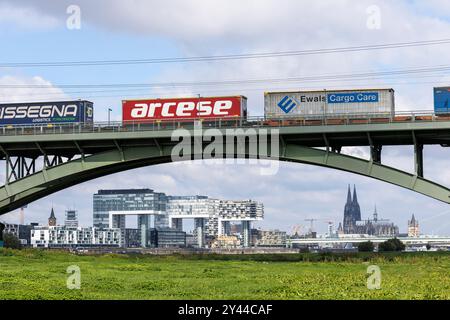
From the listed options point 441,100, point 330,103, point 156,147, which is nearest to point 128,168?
point 156,147

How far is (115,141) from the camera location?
206 feet

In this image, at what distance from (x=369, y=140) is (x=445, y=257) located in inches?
446

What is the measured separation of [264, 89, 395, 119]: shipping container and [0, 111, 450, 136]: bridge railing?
0.37 meters

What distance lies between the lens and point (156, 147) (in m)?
63.1

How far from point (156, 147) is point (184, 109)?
14.4 feet

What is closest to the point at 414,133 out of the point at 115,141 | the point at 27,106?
the point at 115,141

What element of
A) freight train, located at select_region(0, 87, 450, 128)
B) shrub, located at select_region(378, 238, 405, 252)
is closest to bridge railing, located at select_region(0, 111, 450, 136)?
freight train, located at select_region(0, 87, 450, 128)

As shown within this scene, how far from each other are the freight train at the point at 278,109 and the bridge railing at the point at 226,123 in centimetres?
8

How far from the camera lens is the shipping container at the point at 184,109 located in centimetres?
6191

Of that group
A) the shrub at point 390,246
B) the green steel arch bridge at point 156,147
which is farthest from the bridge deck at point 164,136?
the shrub at point 390,246

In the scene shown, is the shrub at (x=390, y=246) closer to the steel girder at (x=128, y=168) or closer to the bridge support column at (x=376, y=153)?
the bridge support column at (x=376, y=153)

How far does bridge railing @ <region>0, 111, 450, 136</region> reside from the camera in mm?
56812

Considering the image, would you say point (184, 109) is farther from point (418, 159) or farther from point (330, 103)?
point (418, 159)
